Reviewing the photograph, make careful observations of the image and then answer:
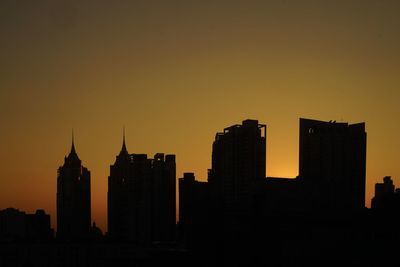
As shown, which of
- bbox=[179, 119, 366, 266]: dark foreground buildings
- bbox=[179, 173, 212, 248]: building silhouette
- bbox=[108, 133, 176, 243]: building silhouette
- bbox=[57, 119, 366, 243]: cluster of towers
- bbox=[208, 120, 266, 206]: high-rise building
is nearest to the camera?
bbox=[179, 119, 366, 266]: dark foreground buildings

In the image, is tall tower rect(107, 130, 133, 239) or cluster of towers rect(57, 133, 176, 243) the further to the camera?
tall tower rect(107, 130, 133, 239)


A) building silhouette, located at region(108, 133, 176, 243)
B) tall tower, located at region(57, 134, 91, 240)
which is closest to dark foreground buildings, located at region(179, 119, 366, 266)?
building silhouette, located at region(108, 133, 176, 243)

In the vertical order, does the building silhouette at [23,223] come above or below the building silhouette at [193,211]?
below

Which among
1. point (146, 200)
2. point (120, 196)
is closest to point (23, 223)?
point (120, 196)

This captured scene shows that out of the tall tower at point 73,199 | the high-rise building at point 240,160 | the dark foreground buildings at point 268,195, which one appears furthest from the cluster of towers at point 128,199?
the high-rise building at point 240,160

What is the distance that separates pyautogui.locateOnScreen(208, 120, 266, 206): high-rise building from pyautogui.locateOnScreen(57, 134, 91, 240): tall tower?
29.5 m

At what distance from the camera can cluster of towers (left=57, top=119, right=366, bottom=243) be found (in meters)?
67.4

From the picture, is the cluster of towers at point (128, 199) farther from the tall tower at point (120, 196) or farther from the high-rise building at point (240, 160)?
the high-rise building at point (240, 160)

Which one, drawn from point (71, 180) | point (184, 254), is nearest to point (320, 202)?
point (184, 254)

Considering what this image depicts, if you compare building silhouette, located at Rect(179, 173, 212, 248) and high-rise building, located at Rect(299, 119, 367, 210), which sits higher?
high-rise building, located at Rect(299, 119, 367, 210)

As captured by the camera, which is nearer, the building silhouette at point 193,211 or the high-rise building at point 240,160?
the building silhouette at point 193,211

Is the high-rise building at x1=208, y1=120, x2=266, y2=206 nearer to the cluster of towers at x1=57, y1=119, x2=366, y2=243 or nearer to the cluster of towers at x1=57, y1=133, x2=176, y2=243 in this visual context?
the cluster of towers at x1=57, y1=119, x2=366, y2=243

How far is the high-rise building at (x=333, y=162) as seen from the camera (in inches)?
2844

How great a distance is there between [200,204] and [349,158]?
717 inches
